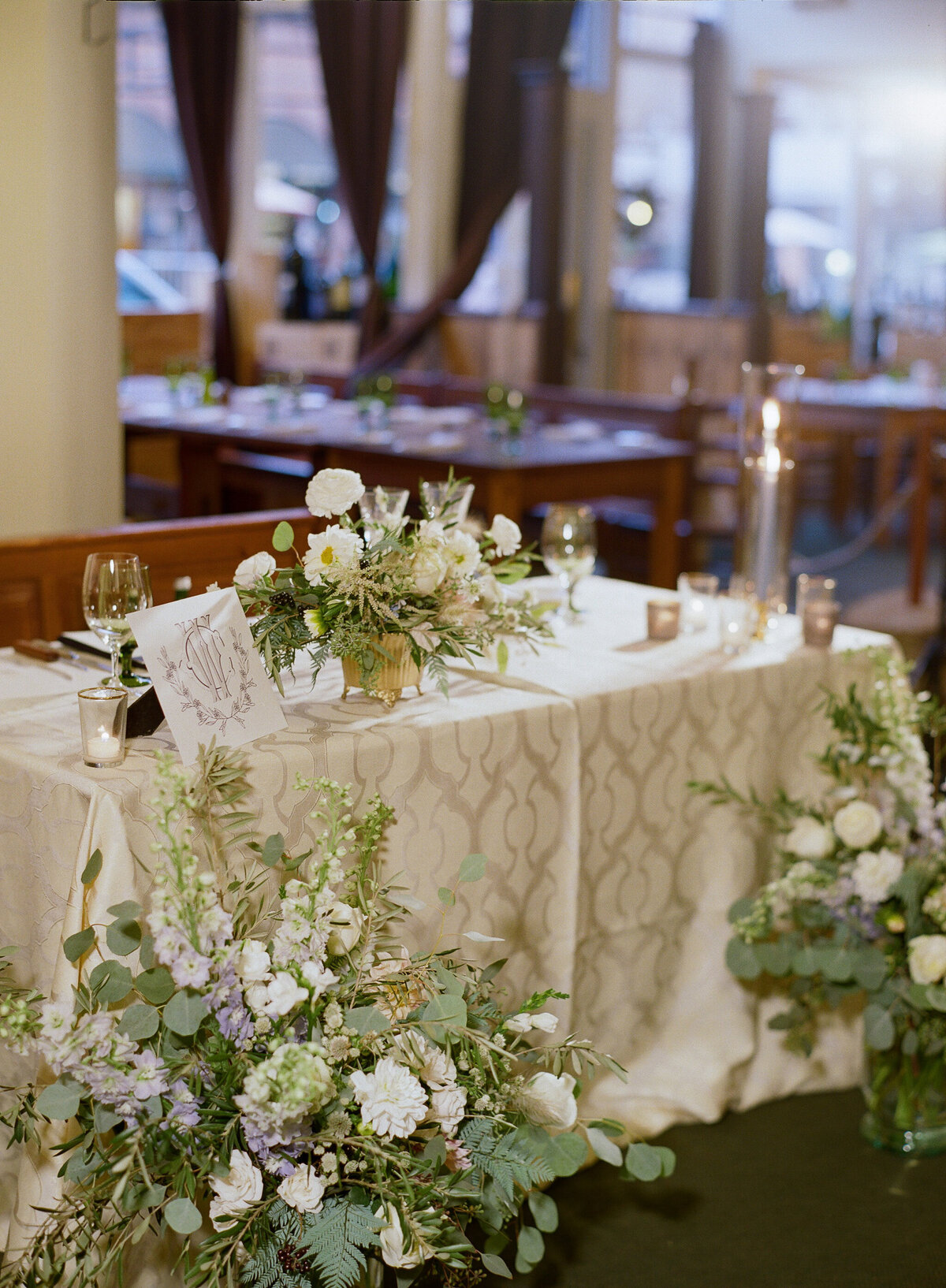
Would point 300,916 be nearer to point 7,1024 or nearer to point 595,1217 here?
point 7,1024

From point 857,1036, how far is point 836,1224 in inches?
20.5

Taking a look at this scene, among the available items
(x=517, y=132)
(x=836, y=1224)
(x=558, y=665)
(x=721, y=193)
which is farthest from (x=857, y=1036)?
(x=721, y=193)

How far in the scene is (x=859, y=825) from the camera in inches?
98.2

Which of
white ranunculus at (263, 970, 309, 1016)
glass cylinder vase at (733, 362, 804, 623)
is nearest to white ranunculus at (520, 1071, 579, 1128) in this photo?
white ranunculus at (263, 970, 309, 1016)

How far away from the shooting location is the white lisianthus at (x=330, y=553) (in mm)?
2014

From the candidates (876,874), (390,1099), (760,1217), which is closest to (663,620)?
(876,874)

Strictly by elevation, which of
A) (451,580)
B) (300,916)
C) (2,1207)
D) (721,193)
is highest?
(721,193)

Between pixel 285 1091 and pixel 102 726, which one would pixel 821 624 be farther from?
pixel 285 1091

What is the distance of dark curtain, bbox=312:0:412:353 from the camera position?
8.97m

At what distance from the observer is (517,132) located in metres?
9.62

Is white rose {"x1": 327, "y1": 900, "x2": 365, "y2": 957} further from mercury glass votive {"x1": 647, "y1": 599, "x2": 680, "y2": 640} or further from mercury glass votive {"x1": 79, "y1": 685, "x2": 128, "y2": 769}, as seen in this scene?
mercury glass votive {"x1": 647, "y1": 599, "x2": 680, "y2": 640}

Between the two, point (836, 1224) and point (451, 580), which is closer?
point (451, 580)

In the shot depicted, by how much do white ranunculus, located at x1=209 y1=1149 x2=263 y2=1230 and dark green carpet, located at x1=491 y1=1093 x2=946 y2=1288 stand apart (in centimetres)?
77

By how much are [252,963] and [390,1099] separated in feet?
0.69
